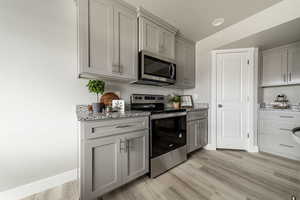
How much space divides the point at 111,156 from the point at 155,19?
2.06 metres

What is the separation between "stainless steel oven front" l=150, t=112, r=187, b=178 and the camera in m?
1.60

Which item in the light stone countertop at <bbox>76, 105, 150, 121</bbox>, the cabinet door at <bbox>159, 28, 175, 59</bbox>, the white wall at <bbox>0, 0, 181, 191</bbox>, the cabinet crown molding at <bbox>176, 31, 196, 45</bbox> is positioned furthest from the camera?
the cabinet crown molding at <bbox>176, 31, 196, 45</bbox>

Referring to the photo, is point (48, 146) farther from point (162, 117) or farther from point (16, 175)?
point (162, 117)

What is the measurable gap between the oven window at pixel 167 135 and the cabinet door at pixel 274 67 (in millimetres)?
2242

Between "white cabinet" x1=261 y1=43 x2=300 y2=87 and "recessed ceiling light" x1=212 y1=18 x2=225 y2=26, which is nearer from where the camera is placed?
"recessed ceiling light" x1=212 y1=18 x2=225 y2=26

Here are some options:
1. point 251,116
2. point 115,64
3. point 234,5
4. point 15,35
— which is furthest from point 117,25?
point 251,116

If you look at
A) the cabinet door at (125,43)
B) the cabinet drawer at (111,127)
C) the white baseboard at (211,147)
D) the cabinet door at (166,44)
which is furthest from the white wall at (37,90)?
the white baseboard at (211,147)

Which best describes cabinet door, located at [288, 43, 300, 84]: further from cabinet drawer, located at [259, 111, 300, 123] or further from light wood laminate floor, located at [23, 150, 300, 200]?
light wood laminate floor, located at [23, 150, 300, 200]

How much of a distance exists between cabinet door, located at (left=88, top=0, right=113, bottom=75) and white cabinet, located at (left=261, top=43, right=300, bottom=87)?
130 inches

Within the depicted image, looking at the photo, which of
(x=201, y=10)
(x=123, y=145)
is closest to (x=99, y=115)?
(x=123, y=145)

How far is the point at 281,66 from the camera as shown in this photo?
2449mm

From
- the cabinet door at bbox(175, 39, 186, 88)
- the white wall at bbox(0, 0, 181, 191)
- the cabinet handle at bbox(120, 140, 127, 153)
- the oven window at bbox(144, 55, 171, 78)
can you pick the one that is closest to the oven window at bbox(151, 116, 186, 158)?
the cabinet handle at bbox(120, 140, 127, 153)

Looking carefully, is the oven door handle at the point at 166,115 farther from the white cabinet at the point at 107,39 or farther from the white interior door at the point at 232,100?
the white interior door at the point at 232,100

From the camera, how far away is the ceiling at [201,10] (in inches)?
64.1
